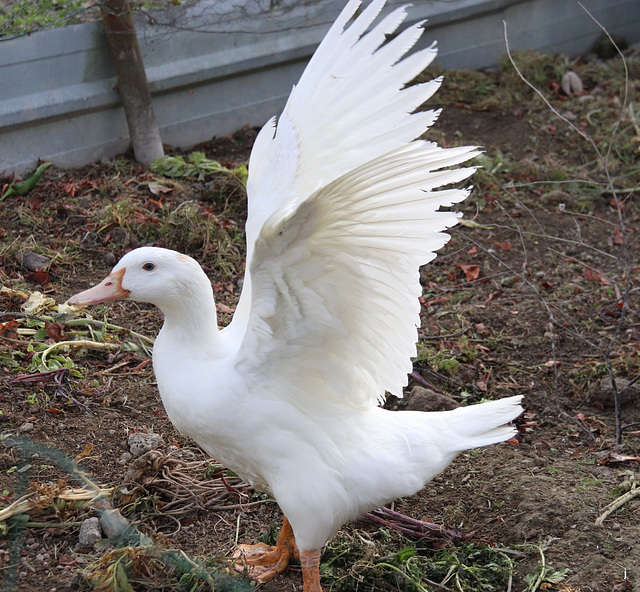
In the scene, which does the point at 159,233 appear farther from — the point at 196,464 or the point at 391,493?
the point at 391,493

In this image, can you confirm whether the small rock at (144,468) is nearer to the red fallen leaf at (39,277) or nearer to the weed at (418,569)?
the weed at (418,569)

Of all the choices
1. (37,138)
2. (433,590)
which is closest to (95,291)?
(433,590)

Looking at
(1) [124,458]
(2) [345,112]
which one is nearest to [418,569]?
(1) [124,458]

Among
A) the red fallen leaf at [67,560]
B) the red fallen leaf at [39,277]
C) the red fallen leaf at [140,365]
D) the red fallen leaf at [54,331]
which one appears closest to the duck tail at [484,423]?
the red fallen leaf at [67,560]

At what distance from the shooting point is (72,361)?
3.92 meters

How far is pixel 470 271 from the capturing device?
5211 millimetres

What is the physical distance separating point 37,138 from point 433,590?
410 centimetres

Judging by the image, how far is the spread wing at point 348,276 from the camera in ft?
7.66

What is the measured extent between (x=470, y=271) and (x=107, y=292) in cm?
293

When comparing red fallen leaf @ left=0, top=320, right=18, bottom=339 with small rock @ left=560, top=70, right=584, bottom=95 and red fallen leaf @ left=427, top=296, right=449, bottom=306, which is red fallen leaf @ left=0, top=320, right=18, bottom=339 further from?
small rock @ left=560, top=70, right=584, bottom=95

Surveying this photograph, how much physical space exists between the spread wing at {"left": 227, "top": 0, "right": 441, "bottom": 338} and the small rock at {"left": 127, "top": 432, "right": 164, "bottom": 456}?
0.79 metres

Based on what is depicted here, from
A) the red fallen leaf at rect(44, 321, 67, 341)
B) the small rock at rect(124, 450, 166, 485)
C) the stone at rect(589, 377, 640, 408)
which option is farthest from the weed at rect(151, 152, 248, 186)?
the stone at rect(589, 377, 640, 408)

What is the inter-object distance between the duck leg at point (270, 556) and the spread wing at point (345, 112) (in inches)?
34.3

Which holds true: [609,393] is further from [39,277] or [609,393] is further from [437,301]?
[39,277]
